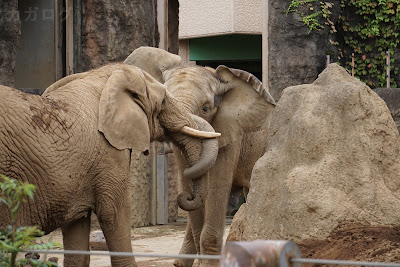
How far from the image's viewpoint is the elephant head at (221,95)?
8398 millimetres

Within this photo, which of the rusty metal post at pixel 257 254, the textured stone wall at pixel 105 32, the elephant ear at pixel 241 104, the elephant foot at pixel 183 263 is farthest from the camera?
the textured stone wall at pixel 105 32

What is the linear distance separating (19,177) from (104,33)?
6985 millimetres

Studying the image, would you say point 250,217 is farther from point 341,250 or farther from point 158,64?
point 158,64

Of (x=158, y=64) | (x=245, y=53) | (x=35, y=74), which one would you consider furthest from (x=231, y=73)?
(x=245, y=53)

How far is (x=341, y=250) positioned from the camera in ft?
17.6

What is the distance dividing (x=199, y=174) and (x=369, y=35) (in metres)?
8.19

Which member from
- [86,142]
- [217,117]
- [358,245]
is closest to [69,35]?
[217,117]

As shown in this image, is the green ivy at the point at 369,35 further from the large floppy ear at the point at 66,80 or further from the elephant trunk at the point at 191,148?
the large floppy ear at the point at 66,80

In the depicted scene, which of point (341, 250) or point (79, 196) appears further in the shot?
point (79, 196)

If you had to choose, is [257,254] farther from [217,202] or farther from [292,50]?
[292,50]

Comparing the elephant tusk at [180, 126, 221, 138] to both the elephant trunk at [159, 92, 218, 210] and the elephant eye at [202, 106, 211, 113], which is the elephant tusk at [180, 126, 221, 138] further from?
the elephant eye at [202, 106, 211, 113]

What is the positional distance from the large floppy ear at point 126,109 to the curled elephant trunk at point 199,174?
64 cm

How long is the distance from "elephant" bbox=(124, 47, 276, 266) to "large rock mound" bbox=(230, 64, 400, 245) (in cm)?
226

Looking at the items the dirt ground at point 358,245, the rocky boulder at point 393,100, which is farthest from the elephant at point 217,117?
the dirt ground at point 358,245
